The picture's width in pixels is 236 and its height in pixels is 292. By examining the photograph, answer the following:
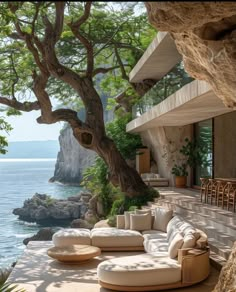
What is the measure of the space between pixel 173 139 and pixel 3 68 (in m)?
7.35

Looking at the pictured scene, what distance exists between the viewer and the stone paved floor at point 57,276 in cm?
725

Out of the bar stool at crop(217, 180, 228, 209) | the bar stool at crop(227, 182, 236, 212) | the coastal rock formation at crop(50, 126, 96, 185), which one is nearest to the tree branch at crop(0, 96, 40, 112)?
the bar stool at crop(217, 180, 228, 209)

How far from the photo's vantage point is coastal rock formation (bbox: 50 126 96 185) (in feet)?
244

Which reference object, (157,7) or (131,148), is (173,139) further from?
(157,7)

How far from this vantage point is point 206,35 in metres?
5.38

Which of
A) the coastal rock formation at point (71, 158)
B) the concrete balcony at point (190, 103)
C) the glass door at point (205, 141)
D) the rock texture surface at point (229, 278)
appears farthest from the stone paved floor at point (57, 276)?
the coastal rock formation at point (71, 158)

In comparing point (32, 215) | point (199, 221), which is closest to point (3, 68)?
point (199, 221)

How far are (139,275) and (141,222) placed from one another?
12.9 feet

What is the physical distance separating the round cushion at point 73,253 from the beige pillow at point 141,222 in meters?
2.01

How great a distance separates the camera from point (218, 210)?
10898 millimetres

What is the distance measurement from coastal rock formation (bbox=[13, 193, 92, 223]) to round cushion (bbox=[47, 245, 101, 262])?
79.5 feet

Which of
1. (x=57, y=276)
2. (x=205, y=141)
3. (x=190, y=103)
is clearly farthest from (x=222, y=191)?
(x=205, y=141)

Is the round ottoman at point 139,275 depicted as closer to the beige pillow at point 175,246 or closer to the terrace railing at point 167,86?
the beige pillow at point 175,246

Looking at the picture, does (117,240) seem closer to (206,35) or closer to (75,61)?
(206,35)
